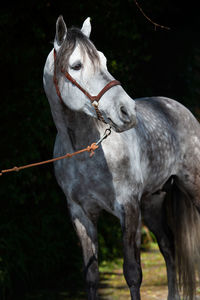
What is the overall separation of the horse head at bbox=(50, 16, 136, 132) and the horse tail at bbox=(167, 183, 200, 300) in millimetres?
1579

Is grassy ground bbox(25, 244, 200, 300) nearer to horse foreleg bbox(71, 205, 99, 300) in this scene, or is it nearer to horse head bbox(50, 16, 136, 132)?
horse foreleg bbox(71, 205, 99, 300)

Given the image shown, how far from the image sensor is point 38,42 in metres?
5.36

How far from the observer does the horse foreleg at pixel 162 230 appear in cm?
431

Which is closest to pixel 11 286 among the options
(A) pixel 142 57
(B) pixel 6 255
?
(B) pixel 6 255

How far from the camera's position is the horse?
2949 millimetres

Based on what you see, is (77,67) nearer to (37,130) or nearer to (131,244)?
(131,244)

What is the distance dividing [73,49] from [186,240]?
2056 mm

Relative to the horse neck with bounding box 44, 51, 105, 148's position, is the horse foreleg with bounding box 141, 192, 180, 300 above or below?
below

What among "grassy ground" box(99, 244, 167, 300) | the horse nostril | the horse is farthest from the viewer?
"grassy ground" box(99, 244, 167, 300)

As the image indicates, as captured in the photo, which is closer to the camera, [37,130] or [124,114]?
[124,114]

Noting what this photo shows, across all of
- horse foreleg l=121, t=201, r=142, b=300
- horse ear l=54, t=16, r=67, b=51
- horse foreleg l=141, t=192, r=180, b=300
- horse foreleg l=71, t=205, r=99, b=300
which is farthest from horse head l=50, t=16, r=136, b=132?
horse foreleg l=141, t=192, r=180, b=300

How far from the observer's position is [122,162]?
328cm

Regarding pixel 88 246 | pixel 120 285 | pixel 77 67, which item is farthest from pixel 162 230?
pixel 77 67

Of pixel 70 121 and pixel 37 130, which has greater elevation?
pixel 70 121
